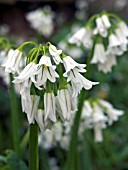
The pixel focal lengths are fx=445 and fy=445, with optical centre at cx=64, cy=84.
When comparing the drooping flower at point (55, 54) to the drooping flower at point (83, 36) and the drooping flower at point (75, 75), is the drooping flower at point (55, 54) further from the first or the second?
the drooping flower at point (83, 36)

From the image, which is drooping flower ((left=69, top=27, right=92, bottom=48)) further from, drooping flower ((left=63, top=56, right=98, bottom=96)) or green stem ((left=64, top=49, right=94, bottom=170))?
drooping flower ((left=63, top=56, right=98, bottom=96))

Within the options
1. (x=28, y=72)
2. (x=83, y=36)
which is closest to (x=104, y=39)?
(x=83, y=36)

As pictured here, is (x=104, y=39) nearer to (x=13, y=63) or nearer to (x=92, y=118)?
(x=92, y=118)

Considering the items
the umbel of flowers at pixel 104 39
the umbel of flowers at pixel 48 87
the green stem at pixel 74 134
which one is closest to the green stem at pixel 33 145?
the umbel of flowers at pixel 48 87

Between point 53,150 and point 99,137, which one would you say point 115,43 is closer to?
point 99,137

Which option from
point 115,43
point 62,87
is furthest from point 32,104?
point 115,43

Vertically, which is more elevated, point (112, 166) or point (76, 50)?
point (76, 50)
